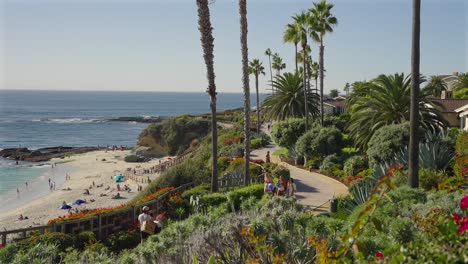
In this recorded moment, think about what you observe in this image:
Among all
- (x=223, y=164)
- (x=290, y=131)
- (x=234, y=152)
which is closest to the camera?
(x=223, y=164)

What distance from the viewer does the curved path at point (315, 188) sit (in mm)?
19934

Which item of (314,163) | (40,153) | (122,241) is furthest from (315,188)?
(40,153)

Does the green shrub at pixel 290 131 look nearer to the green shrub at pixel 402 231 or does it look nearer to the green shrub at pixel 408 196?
the green shrub at pixel 408 196

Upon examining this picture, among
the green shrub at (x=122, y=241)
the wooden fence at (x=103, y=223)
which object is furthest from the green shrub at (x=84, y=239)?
the green shrub at (x=122, y=241)

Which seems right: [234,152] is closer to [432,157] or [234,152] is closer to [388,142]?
[388,142]

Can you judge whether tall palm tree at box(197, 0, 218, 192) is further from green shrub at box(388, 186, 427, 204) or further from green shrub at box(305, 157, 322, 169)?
green shrub at box(305, 157, 322, 169)

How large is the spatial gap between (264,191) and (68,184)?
37.4 m

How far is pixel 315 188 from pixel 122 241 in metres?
10.7

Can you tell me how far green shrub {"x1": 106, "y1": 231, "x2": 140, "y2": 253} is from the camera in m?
16.9

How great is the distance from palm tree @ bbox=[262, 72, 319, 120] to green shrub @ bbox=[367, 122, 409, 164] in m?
18.9

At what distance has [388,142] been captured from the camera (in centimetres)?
2188

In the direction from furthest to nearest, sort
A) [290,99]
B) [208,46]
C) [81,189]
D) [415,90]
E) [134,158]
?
1. [134,158]
2. [81,189]
3. [290,99]
4. [208,46]
5. [415,90]

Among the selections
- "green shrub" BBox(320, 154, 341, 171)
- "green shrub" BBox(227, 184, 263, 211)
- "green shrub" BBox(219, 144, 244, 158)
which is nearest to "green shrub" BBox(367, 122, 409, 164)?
"green shrub" BBox(320, 154, 341, 171)

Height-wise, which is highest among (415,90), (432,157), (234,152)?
(415,90)
